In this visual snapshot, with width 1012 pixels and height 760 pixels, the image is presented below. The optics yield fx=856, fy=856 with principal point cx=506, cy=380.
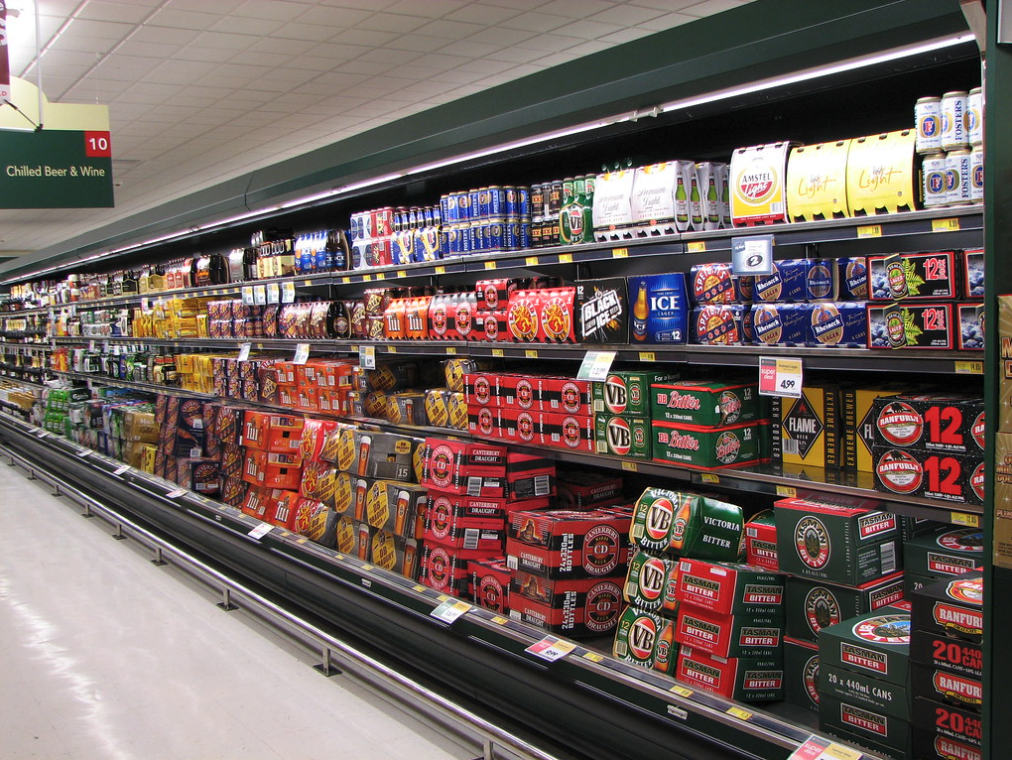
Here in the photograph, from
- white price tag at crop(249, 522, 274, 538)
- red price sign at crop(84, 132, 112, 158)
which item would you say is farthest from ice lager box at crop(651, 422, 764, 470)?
red price sign at crop(84, 132, 112, 158)

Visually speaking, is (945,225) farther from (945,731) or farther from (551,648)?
(551,648)

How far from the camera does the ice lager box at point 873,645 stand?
2.09m

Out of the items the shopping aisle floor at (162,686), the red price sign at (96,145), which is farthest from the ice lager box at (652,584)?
the red price sign at (96,145)

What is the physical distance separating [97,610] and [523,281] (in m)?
3.16

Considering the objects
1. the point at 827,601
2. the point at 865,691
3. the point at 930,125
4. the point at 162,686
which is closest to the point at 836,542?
the point at 827,601

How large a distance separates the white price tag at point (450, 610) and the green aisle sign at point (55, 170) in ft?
13.0

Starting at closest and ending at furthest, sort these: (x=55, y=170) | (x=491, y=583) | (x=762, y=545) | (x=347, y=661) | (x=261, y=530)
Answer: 1. (x=762, y=545)
2. (x=491, y=583)
3. (x=347, y=661)
4. (x=261, y=530)
5. (x=55, y=170)

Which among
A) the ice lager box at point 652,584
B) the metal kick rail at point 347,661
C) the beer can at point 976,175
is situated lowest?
the metal kick rail at point 347,661

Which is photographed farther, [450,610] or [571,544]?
[450,610]

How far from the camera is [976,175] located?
82.0 inches

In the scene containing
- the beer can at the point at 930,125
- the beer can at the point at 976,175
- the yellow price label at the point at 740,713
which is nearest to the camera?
the beer can at the point at 976,175

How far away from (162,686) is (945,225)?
3512 mm

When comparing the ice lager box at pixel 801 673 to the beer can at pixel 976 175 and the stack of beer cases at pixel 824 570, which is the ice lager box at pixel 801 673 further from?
the beer can at pixel 976 175

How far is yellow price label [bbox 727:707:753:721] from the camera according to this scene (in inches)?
92.2
